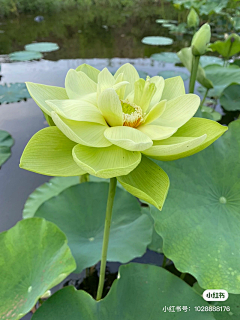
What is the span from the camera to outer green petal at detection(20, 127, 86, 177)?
1.73 feet

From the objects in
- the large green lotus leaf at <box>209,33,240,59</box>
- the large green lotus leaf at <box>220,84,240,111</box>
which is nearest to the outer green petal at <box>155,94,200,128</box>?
the large green lotus leaf at <box>209,33,240,59</box>

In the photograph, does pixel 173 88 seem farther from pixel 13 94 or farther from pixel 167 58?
pixel 167 58

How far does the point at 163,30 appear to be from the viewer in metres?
5.39

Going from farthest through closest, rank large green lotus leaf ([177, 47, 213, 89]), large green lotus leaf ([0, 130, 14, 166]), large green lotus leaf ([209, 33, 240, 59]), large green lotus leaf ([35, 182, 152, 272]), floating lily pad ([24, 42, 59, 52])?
floating lily pad ([24, 42, 59, 52])
large green lotus leaf ([209, 33, 240, 59])
large green lotus leaf ([0, 130, 14, 166])
large green lotus leaf ([177, 47, 213, 89])
large green lotus leaf ([35, 182, 152, 272])

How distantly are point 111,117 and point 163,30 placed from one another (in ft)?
18.8

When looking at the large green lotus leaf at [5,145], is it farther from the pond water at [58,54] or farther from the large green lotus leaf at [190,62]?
the large green lotus leaf at [190,62]

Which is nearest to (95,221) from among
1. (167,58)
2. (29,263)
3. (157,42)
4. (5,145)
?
(29,263)

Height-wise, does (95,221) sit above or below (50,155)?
below

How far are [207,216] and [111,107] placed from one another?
0.49 metres

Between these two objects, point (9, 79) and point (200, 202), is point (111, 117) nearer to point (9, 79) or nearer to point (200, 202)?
point (200, 202)

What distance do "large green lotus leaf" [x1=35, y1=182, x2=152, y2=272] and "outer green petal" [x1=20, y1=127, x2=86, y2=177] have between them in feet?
1.72

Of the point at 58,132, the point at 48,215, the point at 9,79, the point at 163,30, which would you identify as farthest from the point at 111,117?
the point at 163,30

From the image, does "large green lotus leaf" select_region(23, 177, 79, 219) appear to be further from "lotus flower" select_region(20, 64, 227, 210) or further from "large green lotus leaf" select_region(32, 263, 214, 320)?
"lotus flower" select_region(20, 64, 227, 210)

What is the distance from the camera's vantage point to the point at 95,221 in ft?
3.46
